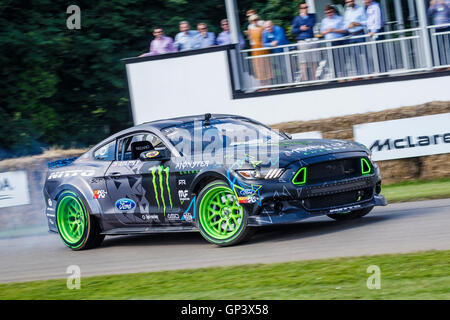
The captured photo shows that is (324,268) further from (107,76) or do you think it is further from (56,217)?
(107,76)

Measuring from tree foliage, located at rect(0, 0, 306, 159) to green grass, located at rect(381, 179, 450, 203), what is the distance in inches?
420

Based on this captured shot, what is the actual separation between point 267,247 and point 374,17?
8594 millimetres

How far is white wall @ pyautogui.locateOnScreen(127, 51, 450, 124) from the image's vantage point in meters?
16.2

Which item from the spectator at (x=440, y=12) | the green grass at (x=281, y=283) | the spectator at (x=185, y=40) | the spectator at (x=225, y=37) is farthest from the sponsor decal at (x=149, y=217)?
the spectator at (x=440, y=12)

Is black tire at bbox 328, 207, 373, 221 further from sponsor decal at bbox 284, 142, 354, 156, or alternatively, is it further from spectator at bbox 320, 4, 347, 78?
spectator at bbox 320, 4, 347, 78

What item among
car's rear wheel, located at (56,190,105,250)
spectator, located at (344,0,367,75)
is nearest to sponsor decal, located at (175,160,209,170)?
car's rear wheel, located at (56,190,105,250)

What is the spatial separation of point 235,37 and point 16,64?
23.3ft

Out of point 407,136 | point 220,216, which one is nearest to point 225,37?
point 407,136

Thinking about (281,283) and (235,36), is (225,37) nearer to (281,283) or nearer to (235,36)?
(235,36)

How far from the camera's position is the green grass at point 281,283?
612cm

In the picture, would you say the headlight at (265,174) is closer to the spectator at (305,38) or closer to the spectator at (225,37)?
the spectator at (305,38)

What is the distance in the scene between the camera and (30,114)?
22391mm

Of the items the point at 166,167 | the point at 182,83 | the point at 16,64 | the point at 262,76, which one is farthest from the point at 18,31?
the point at 166,167

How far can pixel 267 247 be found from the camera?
28.7ft
